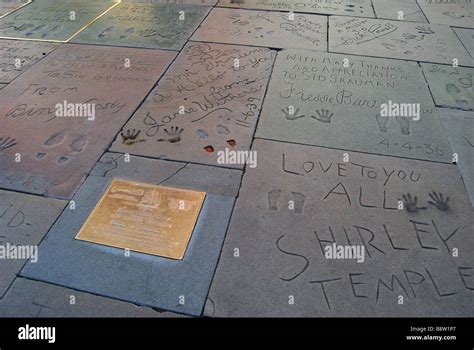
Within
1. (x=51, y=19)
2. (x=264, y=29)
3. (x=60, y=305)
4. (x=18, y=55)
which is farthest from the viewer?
(x=51, y=19)

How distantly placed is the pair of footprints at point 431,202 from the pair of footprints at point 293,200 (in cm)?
79

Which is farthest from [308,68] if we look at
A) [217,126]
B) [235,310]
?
[235,310]

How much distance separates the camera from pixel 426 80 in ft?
13.7

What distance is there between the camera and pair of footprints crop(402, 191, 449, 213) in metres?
2.63

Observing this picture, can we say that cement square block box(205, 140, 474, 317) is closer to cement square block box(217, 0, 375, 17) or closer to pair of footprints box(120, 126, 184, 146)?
pair of footprints box(120, 126, 184, 146)

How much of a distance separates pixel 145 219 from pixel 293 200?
113cm

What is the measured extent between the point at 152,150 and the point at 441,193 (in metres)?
2.46

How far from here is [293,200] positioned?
8.87 feet

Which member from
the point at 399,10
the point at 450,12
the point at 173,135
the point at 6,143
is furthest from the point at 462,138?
the point at 6,143

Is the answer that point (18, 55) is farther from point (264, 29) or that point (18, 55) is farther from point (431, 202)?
point (431, 202)

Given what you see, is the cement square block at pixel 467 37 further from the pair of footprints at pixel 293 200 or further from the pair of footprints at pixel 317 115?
the pair of footprints at pixel 293 200

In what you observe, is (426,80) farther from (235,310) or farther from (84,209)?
(84,209)

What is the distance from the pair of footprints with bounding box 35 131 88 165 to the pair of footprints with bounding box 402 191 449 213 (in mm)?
2795

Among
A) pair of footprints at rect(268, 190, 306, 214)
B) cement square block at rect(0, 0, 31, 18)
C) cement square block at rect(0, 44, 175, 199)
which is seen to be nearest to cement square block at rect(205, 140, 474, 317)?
pair of footprints at rect(268, 190, 306, 214)
